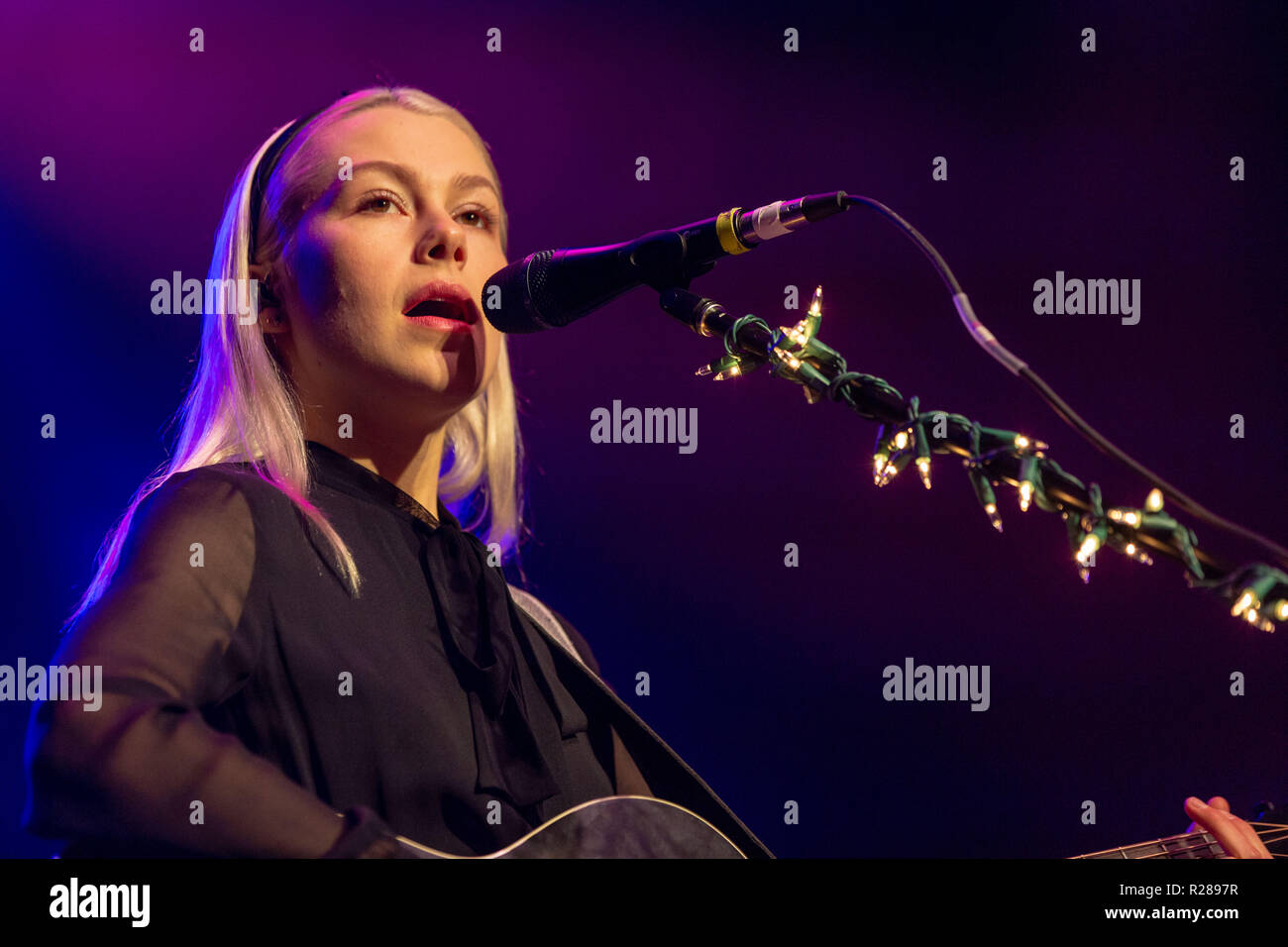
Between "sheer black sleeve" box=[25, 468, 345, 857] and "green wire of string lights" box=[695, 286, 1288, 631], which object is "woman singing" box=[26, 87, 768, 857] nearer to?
"sheer black sleeve" box=[25, 468, 345, 857]

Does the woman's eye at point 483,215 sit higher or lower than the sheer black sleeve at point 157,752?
higher

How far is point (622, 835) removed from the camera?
53.1 inches

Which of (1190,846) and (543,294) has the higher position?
(543,294)

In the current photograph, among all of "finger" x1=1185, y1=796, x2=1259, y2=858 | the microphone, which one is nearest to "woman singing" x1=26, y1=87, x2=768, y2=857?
the microphone

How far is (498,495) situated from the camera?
2.12m

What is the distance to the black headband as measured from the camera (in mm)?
1706

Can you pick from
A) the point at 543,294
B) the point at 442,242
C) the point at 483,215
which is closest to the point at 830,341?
the point at 483,215

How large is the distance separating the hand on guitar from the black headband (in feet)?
5.81

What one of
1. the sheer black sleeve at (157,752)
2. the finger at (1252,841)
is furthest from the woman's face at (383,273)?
the finger at (1252,841)

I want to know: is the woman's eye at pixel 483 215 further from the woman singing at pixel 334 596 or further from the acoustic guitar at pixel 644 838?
the acoustic guitar at pixel 644 838

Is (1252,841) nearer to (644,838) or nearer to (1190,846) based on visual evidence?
(1190,846)

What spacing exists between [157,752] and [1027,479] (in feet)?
3.18

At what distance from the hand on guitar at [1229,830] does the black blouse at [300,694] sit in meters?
0.94

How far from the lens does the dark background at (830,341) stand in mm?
2059
